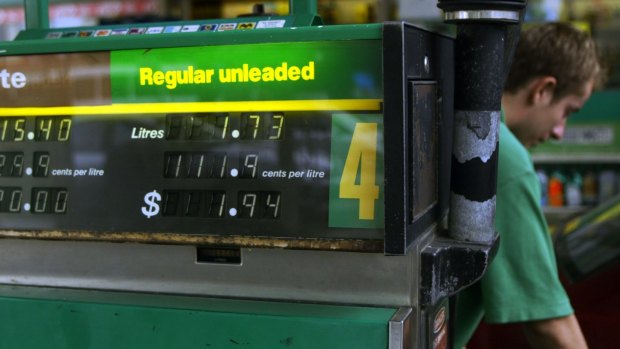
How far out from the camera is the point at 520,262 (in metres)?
1.97

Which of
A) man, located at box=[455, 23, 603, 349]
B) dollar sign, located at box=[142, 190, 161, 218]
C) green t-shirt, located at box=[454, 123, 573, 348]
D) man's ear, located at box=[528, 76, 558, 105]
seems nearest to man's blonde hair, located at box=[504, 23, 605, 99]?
man's ear, located at box=[528, 76, 558, 105]

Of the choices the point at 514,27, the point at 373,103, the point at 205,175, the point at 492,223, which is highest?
the point at 514,27

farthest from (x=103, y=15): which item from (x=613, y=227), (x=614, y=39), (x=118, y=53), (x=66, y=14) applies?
(x=118, y=53)

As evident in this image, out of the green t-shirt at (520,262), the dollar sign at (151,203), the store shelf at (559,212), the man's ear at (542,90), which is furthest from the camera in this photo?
the store shelf at (559,212)

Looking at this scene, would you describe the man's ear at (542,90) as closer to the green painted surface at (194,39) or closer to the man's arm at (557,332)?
the man's arm at (557,332)

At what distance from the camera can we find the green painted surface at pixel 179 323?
5.31ft

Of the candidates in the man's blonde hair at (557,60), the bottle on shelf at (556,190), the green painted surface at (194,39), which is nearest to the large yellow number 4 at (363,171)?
the green painted surface at (194,39)

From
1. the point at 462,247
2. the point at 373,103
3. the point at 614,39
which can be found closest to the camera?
the point at 373,103

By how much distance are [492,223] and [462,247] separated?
0.34 ft

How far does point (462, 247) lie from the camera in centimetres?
173

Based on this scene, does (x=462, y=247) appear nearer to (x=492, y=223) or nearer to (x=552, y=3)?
(x=492, y=223)

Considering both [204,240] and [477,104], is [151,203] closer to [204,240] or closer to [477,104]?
[204,240]

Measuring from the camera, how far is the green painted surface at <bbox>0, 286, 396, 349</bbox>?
1619 millimetres

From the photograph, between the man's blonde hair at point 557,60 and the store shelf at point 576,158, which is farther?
the store shelf at point 576,158
